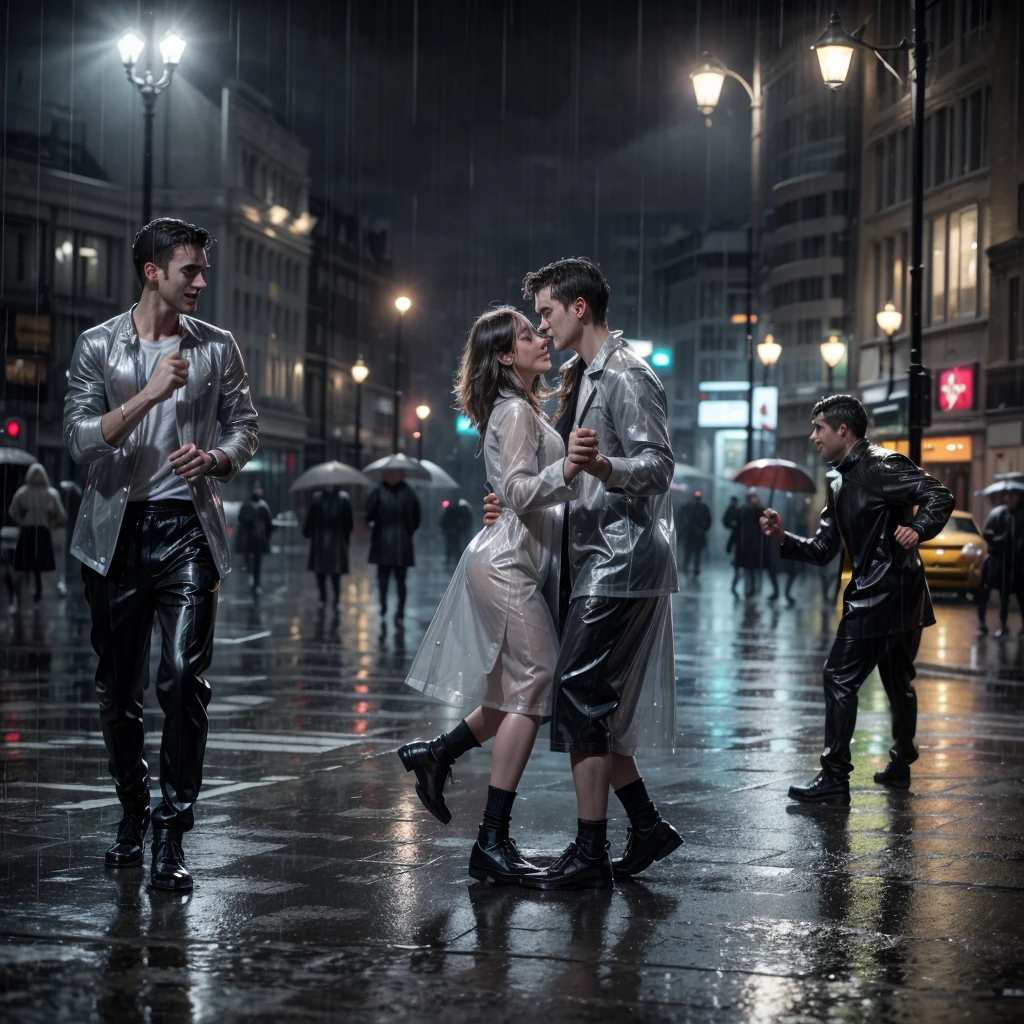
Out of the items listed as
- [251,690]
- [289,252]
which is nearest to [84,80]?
[289,252]

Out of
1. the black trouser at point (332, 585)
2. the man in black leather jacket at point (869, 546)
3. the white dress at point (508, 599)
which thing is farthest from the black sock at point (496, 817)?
the black trouser at point (332, 585)

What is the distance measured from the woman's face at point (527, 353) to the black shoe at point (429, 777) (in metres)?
1.29

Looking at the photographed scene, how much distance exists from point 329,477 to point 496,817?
67.5ft

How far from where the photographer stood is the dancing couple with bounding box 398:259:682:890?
Answer: 543cm

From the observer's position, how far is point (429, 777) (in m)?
5.79

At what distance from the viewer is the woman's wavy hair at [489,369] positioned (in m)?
5.74

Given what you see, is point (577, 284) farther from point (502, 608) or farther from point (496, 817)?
point (496, 817)

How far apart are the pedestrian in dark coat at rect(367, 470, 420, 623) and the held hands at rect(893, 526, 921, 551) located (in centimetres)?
1251

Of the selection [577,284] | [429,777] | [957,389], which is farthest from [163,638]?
[957,389]

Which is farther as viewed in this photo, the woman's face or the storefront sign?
the storefront sign

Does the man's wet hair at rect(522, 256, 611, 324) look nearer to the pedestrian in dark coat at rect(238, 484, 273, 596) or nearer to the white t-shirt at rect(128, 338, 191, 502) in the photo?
the white t-shirt at rect(128, 338, 191, 502)

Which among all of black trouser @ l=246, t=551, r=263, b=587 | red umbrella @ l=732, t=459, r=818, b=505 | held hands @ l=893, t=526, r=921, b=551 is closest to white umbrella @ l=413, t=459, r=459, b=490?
black trouser @ l=246, t=551, r=263, b=587

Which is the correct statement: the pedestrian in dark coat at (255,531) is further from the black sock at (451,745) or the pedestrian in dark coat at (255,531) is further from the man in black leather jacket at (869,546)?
the black sock at (451,745)

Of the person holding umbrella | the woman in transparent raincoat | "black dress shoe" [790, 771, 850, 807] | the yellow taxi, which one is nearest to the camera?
the woman in transparent raincoat
